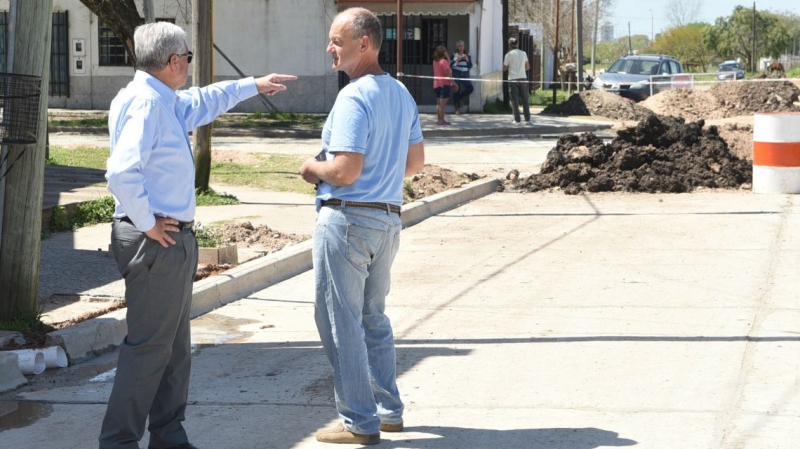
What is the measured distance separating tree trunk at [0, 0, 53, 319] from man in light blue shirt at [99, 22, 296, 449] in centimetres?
248

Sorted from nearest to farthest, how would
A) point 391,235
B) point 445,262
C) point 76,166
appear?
1. point 391,235
2. point 445,262
3. point 76,166

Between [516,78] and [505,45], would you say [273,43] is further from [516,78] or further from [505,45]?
[516,78]

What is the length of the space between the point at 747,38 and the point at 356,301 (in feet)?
370

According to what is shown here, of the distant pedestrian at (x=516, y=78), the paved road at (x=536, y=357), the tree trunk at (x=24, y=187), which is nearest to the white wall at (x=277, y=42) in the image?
the distant pedestrian at (x=516, y=78)

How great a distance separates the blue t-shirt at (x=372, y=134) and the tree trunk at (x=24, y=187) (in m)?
2.70

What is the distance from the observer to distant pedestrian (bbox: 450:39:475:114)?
3010 centimetres

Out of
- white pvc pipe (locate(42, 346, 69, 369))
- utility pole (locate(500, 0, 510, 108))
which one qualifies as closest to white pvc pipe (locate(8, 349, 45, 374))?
white pvc pipe (locate(42, 346, 69, 369))

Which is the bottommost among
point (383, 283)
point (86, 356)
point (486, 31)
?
point (86, 356)

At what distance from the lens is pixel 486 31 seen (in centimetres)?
3494

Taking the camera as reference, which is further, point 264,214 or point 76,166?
point 76,166

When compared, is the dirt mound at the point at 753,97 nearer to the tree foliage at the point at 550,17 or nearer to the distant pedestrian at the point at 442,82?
the distant pedestrian at the point at 442,82

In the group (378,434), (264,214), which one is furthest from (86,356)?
(264,214)

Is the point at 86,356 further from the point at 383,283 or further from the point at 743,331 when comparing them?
the point at 743,331

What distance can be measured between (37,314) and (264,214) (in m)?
5.55
